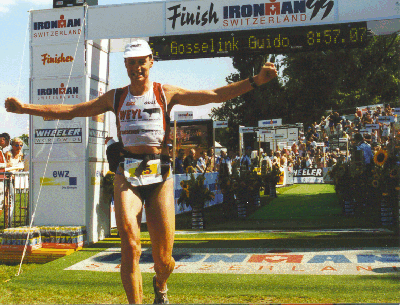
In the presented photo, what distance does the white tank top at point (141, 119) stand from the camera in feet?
13.2

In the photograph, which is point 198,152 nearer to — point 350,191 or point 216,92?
point 350,191

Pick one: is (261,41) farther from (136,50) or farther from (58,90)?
(136,50)

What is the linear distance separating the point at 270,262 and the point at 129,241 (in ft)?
12.4

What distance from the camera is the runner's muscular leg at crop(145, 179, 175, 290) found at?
3998 millimetres

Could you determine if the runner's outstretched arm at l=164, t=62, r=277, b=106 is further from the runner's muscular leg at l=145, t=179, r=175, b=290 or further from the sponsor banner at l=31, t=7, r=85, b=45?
the sponsor banner at l=31, t=7, r=85, b=45

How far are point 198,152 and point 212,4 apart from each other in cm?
1644

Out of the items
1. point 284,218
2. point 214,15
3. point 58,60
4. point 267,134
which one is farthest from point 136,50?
point 267,134

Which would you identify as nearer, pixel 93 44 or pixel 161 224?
pixel 161 224

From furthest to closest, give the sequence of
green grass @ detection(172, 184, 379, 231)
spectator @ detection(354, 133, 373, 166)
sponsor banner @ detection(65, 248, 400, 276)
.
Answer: spectator @ detection(354, 133, 373, 166)
green grass @ detection(172, 184, 379, 231)
sponsor banner @ detection(65, 248, 400, 276)

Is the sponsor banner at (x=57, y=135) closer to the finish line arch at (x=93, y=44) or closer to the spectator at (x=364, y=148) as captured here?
the finish line arch at (x=93, y=44)

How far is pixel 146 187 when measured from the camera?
4039 millimetres

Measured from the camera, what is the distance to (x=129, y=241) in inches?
144

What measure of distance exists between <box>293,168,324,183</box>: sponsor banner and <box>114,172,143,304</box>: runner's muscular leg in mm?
24982

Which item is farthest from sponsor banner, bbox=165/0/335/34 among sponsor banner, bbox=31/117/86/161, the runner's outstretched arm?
the runner's outstretched arm
